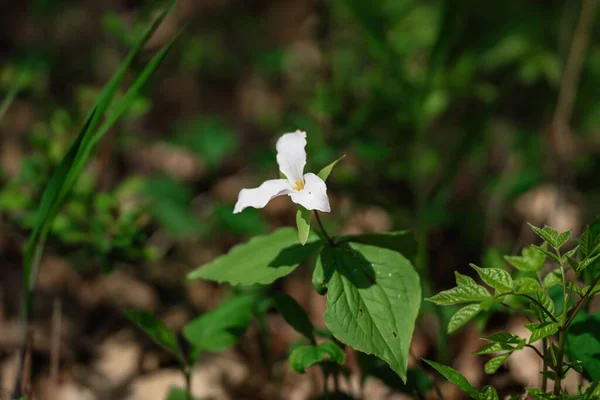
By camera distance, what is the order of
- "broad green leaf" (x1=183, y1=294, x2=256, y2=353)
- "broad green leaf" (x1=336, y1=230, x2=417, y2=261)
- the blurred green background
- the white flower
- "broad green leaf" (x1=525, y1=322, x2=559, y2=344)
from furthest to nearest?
the blurred green background → "broad green leaf" (x1=183, y1=294, x2=256, y2=353) → "broad green leaf" (x1=336, y1=230, x2=417, y2=261) → the white flower → "broad green leaf" (x1=525, y1=322, x2=559, y2=344)

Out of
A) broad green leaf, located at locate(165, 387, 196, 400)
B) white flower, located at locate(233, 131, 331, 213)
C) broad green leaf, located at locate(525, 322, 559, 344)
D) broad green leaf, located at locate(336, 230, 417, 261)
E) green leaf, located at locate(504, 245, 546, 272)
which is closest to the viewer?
broad green leaf, located at locate(525, 322, 559, 344)

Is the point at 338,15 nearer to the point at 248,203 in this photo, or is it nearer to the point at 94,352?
the point at 94,352

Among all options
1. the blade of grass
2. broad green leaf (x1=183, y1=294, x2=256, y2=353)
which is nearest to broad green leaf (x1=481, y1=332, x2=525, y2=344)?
broad green leaf (x1=183, y1=294, x2=256, y2=353)

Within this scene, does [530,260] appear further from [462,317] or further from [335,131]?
[335,131]

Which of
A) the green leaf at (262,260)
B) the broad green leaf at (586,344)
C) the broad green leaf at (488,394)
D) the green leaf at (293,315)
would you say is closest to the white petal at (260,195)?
the green leaf at (262,260)

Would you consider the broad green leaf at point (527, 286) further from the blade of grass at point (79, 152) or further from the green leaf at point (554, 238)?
the blade of grass at point (79, 152)

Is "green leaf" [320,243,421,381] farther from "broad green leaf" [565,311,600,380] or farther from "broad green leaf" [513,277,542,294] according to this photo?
"broad green leaf" [565,311,600,380]

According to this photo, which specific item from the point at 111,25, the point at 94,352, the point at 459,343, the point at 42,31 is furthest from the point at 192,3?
the point at 459,343
